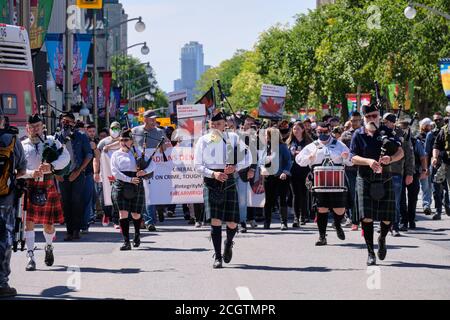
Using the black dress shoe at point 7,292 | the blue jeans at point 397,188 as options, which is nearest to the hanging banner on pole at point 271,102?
the blue jeans at point 397,188

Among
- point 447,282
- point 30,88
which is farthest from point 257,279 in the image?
point 30,88

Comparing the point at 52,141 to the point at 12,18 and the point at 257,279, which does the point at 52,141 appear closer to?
the point at 257,279

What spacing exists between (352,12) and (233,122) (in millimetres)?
29959

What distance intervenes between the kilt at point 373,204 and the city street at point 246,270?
1.88 ft

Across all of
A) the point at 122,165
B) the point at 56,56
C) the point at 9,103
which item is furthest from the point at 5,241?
the point at 56,56

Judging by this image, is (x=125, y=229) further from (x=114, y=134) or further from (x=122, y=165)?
(x=114, y=134)

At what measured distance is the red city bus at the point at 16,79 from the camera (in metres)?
20.5

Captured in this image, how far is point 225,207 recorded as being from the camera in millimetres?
13109

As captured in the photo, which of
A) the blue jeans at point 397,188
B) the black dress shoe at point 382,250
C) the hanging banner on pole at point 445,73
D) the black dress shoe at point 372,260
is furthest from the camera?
the hanging banner on pole at point 445,73

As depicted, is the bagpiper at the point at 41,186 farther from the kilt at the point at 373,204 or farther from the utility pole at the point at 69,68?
the utility pole at the point at 69,68

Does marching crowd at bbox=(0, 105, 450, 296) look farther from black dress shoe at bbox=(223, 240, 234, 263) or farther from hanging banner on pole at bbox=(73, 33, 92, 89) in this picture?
hanging banner on pole at bbox=(73, 33, 92, 89)

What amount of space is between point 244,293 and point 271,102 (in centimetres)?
1537

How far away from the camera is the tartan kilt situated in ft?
51.0

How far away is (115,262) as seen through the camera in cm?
1362
